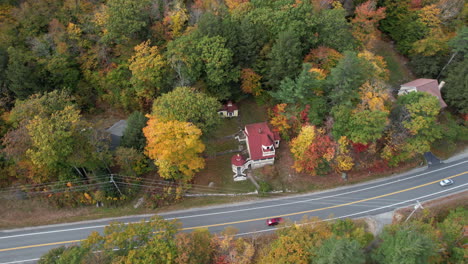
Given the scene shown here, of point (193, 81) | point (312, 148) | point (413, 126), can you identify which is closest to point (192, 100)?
point (193, 81)

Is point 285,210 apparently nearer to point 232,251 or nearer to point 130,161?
point 232,251

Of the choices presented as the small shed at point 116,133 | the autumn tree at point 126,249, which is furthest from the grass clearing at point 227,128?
the autumn tree at point 126,249

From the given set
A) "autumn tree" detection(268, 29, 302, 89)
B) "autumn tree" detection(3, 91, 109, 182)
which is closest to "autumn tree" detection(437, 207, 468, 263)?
"autumn tree" detection(268, 29, 302, 89)

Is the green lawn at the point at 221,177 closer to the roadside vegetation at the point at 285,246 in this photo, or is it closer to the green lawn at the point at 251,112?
the green lawn at the point at 251,112

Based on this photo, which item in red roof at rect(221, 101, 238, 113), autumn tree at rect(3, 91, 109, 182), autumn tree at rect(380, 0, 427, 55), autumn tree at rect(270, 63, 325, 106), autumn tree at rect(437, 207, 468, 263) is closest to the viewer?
autumn tree at rect(437, 207, 468, 263)

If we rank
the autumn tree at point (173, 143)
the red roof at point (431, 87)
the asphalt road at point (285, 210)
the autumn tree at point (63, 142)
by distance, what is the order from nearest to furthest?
the autumn tree at point (63, 142)
the autumn tree at point (173, 143)
the asphalt road at point (285, 210)
the red roof at point (431, 87)

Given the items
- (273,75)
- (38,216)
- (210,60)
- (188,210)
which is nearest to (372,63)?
(273,75)

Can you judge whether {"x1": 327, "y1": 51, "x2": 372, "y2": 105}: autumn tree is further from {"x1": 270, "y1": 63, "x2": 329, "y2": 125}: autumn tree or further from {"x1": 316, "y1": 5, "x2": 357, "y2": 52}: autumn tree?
{"x1": 316, "y1": 5, "x2": 357, "y2": 52}: autumn tree
